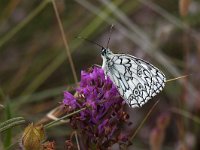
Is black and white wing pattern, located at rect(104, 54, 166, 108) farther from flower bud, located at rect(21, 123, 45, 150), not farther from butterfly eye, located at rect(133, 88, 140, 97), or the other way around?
flower bud, located at rect(21, 123, 45, 150)

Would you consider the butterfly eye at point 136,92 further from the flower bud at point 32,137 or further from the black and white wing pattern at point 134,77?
the flower bud at point 32,137

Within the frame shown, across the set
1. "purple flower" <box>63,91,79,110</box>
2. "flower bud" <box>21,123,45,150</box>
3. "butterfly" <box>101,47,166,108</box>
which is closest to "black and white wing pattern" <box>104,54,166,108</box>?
"butterfly" <box>101,47,166,108</box>

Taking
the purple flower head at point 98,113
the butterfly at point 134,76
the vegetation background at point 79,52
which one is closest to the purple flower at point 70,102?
the purple flower head at point 98,113

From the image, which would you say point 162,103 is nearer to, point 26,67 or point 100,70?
point 26,67

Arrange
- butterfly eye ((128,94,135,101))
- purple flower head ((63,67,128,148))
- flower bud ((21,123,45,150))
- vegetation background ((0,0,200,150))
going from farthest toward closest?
1. vegetation background ((0,0,200,150))
2. butterfly eye ((128,94,135,101))
3. purple flower head ((63,67,128,148))
4. flower bud ((21,123,45,150))

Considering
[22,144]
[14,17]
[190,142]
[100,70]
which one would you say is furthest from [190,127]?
[22,144]
